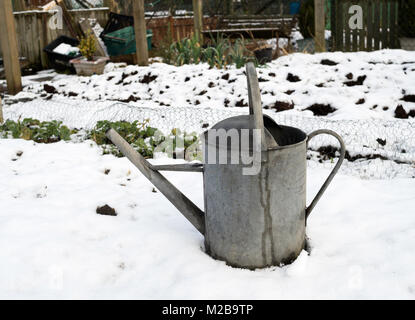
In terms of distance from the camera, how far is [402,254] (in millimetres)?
1682

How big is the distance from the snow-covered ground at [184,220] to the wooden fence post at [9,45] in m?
1.91

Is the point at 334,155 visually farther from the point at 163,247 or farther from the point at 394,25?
the point at 394,25

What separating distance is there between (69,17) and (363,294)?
8.24 metres

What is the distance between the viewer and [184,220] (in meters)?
2.06

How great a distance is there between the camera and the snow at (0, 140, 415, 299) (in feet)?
5.00

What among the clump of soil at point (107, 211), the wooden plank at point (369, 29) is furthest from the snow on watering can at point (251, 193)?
the wooden plank at point (369, 29)

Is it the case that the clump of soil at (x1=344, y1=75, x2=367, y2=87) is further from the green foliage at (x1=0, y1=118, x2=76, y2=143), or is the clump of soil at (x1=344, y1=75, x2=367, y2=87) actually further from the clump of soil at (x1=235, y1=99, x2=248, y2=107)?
the green foliage at (x1=0, y1=118, x2=76, y2=143)

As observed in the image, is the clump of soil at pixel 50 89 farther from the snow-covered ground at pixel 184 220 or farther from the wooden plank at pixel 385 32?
the wooden plank at pixel 385 32

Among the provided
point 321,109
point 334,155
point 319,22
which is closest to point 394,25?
point 319,22

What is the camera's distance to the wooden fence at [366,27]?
271 inches

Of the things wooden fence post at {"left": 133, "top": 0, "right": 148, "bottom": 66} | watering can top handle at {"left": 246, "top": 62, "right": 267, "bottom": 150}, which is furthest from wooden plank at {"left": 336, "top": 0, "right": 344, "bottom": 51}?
watering can top handle at {"left": 246, "top": 62, "right": 267, "bottom": 150}

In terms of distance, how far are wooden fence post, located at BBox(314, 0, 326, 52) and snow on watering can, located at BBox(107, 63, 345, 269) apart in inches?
176
